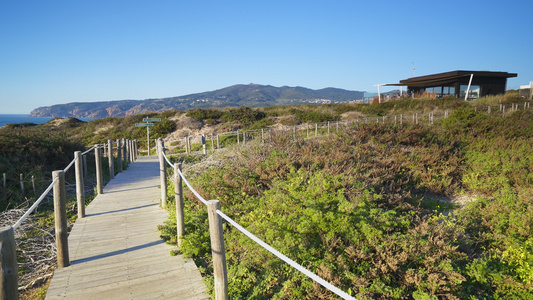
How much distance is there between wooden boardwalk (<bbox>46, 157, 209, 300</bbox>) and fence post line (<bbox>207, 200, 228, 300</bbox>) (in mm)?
690

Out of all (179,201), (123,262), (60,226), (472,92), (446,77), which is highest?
(446,77)

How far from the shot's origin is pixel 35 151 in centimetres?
1348

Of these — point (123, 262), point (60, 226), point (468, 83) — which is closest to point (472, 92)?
point (468, 83)

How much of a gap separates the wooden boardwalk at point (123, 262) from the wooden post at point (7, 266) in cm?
126

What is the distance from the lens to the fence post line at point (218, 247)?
313 centimetres

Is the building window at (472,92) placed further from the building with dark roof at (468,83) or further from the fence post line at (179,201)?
the fence post line at (179,201)

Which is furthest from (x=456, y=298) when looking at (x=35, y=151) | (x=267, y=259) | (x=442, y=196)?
(x=35, y=151)

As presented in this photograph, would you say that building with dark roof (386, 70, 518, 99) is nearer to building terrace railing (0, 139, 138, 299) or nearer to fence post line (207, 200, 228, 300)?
building terrace railing (0, 139, 138, 299)

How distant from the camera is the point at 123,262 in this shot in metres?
4.80

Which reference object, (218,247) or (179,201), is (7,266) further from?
(179,201)

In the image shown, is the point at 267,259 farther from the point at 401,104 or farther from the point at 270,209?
the point at 401,104

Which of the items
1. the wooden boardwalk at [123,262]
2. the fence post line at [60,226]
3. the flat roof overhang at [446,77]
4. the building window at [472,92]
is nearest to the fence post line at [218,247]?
the wooden boardwalk at [123,262]

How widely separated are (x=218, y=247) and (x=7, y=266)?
1.65m

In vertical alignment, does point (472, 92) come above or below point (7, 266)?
above
